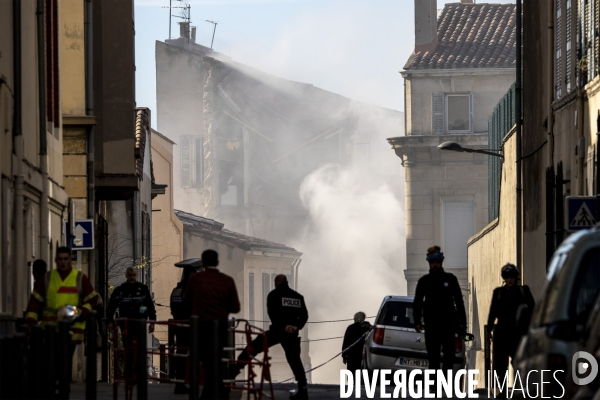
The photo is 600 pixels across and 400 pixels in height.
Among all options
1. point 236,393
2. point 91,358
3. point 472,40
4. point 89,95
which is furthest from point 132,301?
point 472,40

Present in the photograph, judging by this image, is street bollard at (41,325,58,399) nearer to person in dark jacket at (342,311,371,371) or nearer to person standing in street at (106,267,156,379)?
person standing in street at (106,267,156,379)

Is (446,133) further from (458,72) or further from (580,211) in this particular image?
(580,211)

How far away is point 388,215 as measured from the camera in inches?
3014

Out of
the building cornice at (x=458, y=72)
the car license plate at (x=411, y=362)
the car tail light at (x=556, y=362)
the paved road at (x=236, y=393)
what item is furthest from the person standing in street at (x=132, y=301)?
the building cornice at (x=458, y=72)

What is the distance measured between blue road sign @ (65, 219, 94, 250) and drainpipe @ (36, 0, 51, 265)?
2119mm

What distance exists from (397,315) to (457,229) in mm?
32715

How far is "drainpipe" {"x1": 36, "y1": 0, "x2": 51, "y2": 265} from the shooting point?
22203 mm

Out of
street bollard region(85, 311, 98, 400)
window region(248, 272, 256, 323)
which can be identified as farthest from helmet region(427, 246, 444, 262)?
window region(248, 272, 256, 323)

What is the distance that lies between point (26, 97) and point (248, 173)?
5467 cm

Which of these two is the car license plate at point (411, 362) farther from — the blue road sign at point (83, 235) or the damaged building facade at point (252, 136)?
the damaged building facade at point (252, 136)

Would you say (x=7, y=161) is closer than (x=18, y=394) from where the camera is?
No

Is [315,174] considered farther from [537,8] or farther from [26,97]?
[26,97]

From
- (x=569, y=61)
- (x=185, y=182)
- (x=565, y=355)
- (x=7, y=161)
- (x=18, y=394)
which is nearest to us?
(x=565, y=355)

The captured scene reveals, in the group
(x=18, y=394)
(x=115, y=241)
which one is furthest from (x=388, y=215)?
(x=18, y=394)
